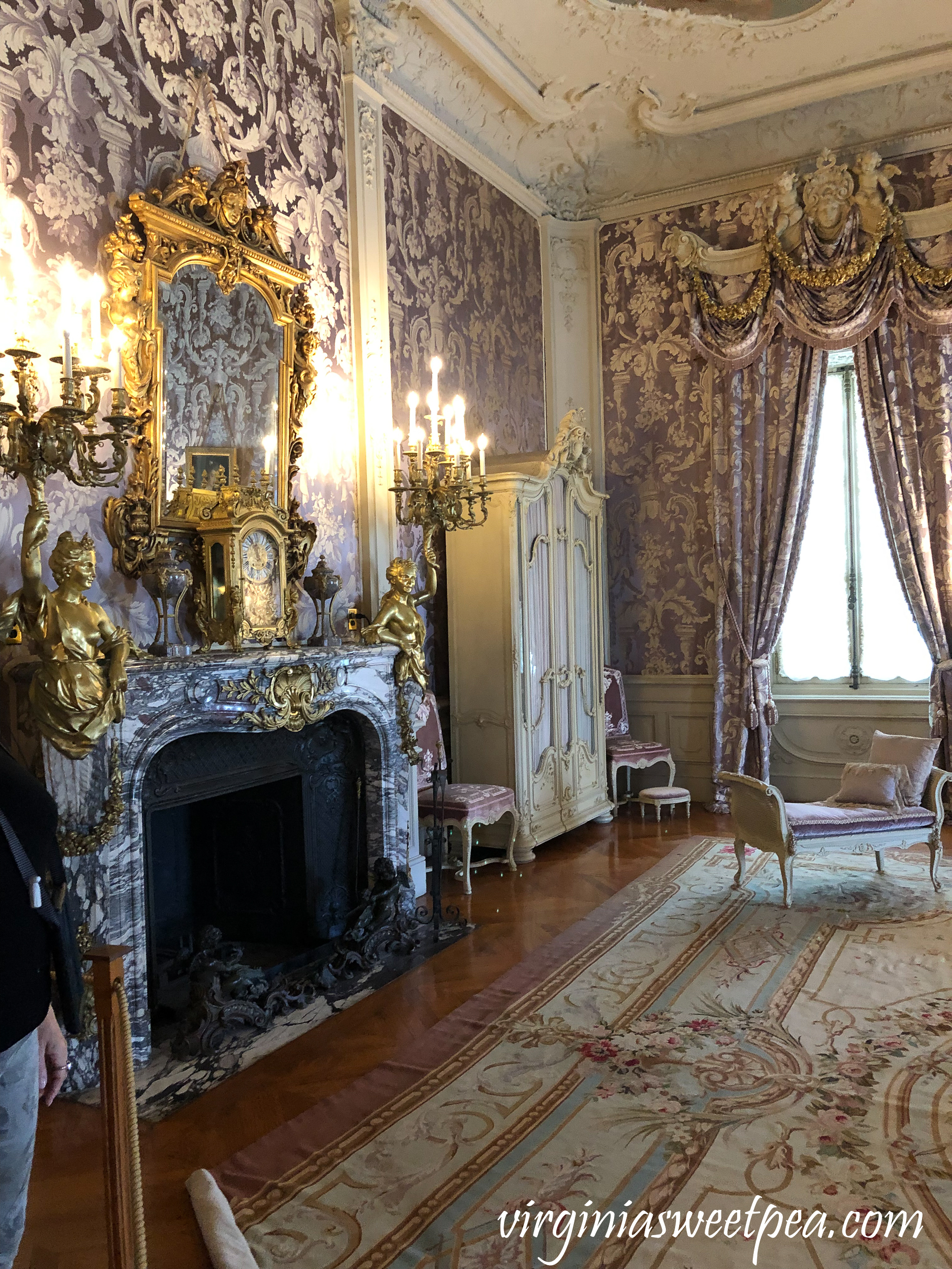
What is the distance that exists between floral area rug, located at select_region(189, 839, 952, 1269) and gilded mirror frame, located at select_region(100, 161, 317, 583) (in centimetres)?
200

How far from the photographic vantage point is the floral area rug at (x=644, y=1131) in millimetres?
2096

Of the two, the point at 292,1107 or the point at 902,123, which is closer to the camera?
the point at 292,1107

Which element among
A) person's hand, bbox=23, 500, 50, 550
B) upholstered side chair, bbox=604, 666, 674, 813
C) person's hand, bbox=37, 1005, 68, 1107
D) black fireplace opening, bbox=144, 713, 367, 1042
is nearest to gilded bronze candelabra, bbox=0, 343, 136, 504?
person's hand, bbox=23, 500, 50, 550

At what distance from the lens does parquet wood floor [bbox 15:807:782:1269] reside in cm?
217

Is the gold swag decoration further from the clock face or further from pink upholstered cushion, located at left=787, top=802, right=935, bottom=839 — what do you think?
the clock face

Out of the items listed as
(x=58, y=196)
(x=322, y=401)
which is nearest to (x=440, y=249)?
(x=322, y=401)

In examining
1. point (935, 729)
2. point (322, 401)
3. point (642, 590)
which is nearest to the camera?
point (322, 401)

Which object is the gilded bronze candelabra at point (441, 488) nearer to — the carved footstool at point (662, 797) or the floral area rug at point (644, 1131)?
the floral area rug at point (644, 1131)

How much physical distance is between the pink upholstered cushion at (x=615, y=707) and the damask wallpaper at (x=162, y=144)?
257cm

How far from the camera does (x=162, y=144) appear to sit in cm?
354

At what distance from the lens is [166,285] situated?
3504mm

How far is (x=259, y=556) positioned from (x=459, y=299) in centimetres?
270

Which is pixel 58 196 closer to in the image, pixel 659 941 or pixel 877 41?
pixel 659 941

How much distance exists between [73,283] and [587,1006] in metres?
2.95
